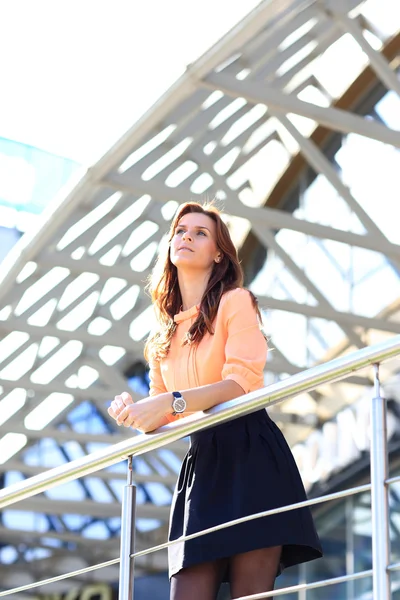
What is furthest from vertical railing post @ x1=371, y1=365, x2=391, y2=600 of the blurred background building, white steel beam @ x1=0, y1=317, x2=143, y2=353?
white steel beam @ x1=0, y1=317, x2=143, y2=353

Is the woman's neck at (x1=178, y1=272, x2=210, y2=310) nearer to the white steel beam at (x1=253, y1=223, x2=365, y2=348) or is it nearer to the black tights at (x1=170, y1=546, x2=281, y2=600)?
the black tights at (x1=170, y1=546, x2=281, y2=600)

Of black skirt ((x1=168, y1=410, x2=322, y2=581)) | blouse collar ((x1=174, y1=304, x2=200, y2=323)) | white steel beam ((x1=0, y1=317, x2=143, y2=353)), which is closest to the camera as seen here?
black skirt ((x1=168, y1=410, x2=322, y2=581))

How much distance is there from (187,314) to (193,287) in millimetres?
103

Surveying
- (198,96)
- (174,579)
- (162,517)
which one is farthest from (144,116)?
(162,517)

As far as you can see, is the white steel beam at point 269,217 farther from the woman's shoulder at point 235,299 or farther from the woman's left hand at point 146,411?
the woman's left hand at point 146,411

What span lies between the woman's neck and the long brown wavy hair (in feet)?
0.11

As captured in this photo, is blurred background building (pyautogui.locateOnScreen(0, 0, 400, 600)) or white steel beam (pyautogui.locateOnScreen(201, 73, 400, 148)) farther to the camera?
blurred background building (pyautogui.locateOnScreen(0, 0, 400, 600))

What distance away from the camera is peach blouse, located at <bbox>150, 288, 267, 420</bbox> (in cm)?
347

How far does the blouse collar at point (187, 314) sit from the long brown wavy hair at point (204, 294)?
2 centimetres

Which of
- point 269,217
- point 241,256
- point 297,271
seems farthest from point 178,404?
point 241,256

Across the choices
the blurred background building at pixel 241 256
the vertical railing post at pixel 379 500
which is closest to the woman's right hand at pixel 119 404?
the vertical railing post at pixel 379 500

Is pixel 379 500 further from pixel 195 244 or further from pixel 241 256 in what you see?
pixel 241 256

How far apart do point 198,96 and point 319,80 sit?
19.4 ft

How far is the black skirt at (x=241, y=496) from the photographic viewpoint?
10.7 ft
